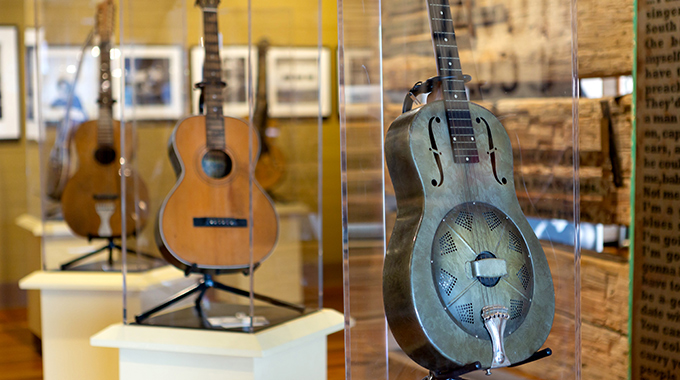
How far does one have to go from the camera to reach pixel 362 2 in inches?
60.1

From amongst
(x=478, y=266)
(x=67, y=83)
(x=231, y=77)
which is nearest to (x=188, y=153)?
(x=231, y=77)

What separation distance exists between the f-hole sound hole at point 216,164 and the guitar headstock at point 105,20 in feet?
4.30

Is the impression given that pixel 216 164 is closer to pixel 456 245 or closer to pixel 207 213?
pixel 207 213

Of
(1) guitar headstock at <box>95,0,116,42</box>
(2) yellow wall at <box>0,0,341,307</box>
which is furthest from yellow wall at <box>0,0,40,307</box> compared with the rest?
(1) guitar headstock at <box>95,0,116,42</box>

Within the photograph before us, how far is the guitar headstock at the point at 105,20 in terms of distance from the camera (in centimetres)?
320

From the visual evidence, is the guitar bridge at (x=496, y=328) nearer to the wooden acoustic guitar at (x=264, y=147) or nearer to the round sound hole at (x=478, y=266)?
the round sound hole at (x=478, y=266)

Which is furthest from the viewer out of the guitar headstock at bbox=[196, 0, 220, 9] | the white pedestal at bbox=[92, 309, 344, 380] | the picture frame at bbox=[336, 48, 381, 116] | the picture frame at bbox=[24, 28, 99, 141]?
the picture frame at bbox=[24, 28, 99, 141]

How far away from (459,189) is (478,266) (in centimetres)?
16

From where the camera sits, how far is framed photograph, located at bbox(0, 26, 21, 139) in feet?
16.3

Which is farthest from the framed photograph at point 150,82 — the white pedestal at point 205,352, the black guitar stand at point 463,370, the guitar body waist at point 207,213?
the black guitar stand at point 463,370

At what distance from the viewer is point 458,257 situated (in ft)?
4.33

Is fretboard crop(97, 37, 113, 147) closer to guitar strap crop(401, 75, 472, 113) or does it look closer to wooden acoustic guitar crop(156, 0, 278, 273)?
wooden acoustic guitar crop(156, 0, 278, 273)

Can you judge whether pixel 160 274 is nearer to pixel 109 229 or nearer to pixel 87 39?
pixel 109 229

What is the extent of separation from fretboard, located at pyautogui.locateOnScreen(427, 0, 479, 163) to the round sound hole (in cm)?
12
